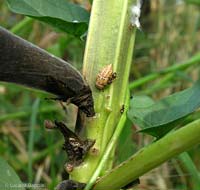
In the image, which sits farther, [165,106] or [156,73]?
[156,73]

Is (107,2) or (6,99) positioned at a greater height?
(6,99)

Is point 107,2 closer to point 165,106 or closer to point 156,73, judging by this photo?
point 165,106

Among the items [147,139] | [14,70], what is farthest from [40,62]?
[147,139]

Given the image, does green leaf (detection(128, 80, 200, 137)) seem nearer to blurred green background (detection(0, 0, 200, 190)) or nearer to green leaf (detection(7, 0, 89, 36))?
green leaf (detection(7, 0, 89, 36))

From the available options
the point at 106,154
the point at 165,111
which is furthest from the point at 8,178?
the point at 165,111

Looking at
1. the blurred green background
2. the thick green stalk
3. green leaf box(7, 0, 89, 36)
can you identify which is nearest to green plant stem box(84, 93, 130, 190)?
the thick green stalk

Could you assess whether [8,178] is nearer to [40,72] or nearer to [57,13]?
[40,72]

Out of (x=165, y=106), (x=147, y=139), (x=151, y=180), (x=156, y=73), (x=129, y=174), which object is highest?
(x=156, y=73)
